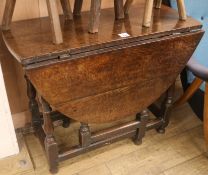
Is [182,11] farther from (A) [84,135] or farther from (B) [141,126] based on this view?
(A) [84,135]

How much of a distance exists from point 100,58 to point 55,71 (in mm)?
184

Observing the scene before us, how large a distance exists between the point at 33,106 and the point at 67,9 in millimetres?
525

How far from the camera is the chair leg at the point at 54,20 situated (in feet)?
3.38

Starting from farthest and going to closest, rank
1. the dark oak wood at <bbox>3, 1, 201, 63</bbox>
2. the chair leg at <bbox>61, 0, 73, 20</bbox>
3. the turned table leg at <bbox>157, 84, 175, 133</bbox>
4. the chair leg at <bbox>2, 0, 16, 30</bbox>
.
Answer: the turned table leg at <bbox>157, 84, 175, 133</bbox>, the chair leg at <bbox>61, 0, 73, 20</bbox>, the chair leg at <bbox>2, 0, 16, 30</bbox>, the dark oak wood at <bbox>3, 1, 201, 63</bbox>

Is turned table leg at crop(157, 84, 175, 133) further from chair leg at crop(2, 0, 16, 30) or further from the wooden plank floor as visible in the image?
chair leg at crop(2, 0, 16, 30)

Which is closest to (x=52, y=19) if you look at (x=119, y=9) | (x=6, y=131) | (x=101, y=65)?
(x=101, y=65)

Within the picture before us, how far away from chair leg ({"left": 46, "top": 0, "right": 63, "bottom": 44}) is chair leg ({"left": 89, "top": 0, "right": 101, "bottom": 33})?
0.49 feet

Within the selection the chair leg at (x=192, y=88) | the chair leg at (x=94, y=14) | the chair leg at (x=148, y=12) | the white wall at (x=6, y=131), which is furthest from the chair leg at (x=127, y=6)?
the white wall at (x=6, y=131)

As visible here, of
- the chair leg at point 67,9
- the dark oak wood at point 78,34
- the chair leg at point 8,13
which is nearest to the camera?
the dark oak wood at point 78,34

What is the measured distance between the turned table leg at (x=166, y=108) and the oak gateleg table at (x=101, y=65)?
0.14 metres

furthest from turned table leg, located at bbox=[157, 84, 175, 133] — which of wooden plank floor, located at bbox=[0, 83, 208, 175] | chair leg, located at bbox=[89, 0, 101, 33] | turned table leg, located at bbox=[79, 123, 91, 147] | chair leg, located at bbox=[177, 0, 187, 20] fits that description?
chair leg, located at bbox=[89, 0, 101, 33]

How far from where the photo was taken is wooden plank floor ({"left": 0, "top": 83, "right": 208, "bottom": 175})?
1453 millimetres

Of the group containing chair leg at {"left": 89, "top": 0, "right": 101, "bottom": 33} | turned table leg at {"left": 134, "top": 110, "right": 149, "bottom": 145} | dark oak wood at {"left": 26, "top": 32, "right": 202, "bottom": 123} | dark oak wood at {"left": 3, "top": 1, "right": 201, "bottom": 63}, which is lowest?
turned table leg at {"left": 134, "top": 110, "right": 149, "bottom": 145}

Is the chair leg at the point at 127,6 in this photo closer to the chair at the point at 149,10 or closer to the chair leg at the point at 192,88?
the chair at the point at 149,10
